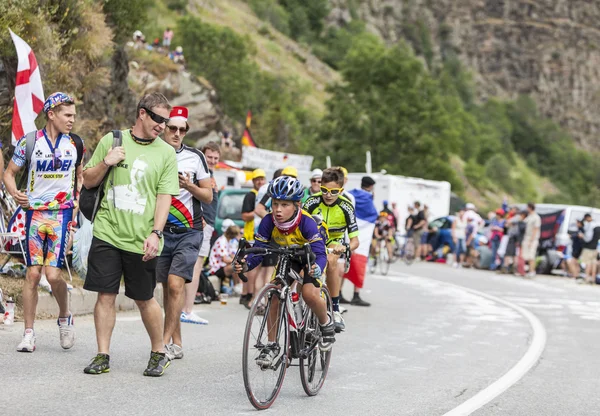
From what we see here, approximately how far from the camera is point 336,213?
10461 mm

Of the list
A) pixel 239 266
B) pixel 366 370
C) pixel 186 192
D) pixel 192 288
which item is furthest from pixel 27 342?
pixel 192 288

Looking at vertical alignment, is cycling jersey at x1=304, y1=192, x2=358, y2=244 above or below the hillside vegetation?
below

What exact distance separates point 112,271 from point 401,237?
2563 centimetres

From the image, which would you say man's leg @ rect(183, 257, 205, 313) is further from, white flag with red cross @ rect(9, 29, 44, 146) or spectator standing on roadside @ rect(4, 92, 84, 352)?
spectator standing on roadside @ rect(4, 92, 84, 352)

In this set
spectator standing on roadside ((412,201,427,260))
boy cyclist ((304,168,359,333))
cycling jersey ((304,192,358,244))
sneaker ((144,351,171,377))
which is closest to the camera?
sneaker ((144,351,171,377))

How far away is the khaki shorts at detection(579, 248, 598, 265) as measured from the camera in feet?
83.0

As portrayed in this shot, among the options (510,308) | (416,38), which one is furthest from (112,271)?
(416,38)

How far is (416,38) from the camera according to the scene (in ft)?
591

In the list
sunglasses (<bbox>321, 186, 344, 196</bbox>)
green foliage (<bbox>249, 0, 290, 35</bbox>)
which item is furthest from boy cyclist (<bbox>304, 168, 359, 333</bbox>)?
green foliage (<bbox>249, 0, 290, 35</bbox>)

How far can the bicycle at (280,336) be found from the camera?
650cm

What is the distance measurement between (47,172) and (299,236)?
235 cm

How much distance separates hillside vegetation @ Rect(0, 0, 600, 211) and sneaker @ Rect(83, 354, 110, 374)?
6.92 meters

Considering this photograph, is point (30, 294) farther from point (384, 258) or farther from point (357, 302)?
point (384, 258)

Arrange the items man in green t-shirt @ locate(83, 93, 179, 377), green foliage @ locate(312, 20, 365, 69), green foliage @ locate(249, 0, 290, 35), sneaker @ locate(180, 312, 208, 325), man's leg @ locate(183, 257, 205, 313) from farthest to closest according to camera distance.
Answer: green foliage @ locate(312, 20, 365, 69) → green foliage @ locate(249, 0, 290, 35) → sneaker @ locate(180, 312, 208, 325) → man's leg @ locate(183, 257, 205, 313) → man in green t-shirt @ locate(83, 93, 179, 377)
